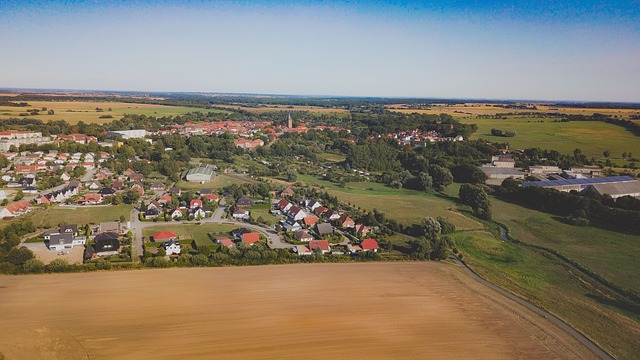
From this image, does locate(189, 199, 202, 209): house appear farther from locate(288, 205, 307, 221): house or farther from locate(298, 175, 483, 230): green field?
locate(298, 175, 483, 230): green field

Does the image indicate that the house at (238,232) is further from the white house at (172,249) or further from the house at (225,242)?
the white house at (172,249)

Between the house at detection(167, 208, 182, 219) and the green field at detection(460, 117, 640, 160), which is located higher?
the green field at detection(460, 117, 640, 160)

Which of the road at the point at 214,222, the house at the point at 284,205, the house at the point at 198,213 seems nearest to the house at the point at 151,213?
the road at the point at 214,222

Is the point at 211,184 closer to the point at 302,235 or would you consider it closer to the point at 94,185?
the point at 94,185

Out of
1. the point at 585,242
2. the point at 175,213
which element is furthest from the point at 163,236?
the point at 585,242

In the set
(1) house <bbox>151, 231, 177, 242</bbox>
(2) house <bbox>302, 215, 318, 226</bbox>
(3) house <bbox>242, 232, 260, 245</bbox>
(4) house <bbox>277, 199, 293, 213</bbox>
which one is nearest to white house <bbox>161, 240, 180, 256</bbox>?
(1) house <bbox>151, 231, 177, 242</bbox>
